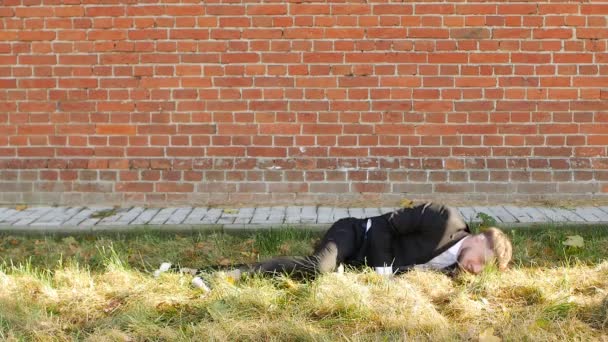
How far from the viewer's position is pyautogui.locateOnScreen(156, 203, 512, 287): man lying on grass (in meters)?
4.12

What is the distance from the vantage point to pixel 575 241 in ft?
15.8

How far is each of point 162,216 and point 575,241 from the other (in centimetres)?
340

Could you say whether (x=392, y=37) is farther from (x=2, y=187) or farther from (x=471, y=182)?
(x=2, y=187)

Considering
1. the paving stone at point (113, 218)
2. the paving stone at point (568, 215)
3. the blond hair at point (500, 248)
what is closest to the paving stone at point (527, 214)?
the paving stone at point (568, 215)

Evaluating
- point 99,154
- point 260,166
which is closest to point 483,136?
point 260,166

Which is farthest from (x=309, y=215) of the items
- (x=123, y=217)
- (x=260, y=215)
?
(x=123, y=217)

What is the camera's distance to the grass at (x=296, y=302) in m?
3.34

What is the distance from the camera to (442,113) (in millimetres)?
6125

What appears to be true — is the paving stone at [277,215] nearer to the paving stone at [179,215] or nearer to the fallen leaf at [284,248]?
the fallen leaf at [284,248]

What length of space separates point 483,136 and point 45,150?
13.6ft

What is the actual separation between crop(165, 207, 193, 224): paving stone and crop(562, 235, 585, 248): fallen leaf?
3.09 m

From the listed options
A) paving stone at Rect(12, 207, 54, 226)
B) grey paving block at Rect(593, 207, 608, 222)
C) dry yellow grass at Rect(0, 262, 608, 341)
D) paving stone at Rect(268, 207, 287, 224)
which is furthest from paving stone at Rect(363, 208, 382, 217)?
paving stone at Rect(12, 207, 54, 226)

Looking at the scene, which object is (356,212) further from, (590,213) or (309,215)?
(590,213)

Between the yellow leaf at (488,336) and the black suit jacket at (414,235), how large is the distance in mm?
947
